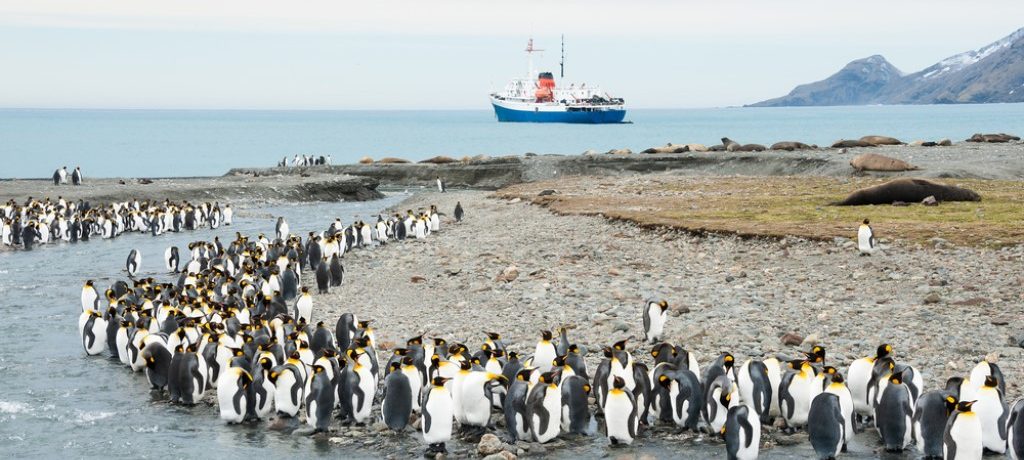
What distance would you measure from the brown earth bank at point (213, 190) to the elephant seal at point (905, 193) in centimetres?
2624

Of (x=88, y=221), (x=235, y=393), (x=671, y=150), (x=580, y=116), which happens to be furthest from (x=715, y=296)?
(x=580, y=116)

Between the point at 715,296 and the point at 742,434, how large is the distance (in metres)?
7.00

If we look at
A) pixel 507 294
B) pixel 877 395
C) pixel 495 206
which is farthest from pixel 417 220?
pixel 877 395

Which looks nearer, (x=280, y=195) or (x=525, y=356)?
(x=525, y=356)

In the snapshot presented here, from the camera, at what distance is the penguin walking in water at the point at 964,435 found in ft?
29.9

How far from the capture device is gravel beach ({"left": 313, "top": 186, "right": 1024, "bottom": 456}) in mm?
13148

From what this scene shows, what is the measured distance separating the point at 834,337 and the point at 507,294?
6276mm

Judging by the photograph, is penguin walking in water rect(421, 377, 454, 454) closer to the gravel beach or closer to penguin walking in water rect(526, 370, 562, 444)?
penguin walking in water rect(526, 370, 562, 444)

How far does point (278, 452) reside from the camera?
10.8 m

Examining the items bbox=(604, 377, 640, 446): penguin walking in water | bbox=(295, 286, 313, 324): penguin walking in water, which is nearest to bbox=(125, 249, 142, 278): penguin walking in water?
bbox=(295, 286, 313, 324): penguin walking in water

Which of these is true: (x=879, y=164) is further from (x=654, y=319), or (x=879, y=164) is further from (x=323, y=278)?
(x=654, y=319)

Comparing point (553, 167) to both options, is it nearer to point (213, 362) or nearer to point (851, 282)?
point (851, 282)

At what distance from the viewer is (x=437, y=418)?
1048cm

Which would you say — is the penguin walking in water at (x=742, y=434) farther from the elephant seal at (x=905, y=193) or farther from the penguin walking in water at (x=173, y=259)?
the elephant seal at (x=905, y=193)
